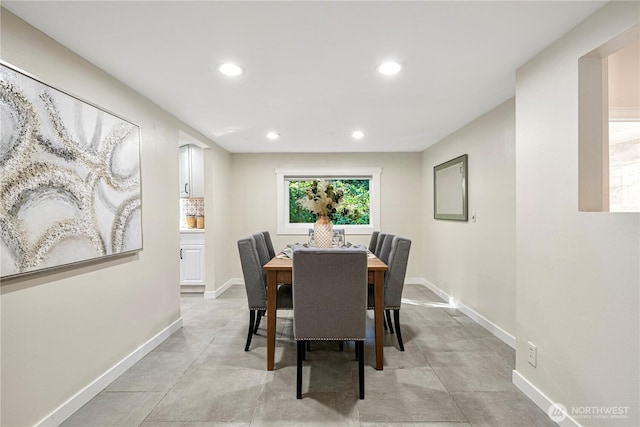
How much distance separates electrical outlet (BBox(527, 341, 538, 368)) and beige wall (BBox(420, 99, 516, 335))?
88 cm

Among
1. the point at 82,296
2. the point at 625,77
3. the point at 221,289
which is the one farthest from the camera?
the point at 221,289

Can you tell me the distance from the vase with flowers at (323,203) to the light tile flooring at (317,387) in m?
1.00

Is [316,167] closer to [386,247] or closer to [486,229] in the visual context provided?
[386,247]

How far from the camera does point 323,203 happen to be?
310cm

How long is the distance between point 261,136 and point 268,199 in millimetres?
1424

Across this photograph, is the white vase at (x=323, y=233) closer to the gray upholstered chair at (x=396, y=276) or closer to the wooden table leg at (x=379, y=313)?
the gray upholstered chair at (x=396, y=276)

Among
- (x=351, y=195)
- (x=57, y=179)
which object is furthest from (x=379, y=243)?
(x=57, y=179)

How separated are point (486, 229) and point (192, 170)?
3.98 metres

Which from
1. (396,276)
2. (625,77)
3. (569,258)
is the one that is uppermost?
(625,77)

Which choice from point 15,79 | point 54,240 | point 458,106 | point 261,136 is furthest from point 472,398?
point 261,136

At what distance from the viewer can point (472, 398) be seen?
6.75 feet

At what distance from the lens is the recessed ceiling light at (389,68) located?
210 cm

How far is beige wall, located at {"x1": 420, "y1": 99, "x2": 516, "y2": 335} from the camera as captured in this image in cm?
290

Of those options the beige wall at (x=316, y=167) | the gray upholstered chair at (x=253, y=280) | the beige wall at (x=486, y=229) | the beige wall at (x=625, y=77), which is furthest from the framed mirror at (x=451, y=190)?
the gray upholstered chair at (x=253, y=280)
